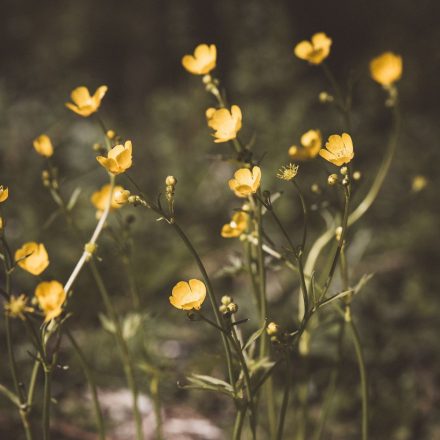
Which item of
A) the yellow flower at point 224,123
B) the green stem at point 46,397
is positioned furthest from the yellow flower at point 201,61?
the green stem at point 46,397

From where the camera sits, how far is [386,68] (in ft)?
5.70

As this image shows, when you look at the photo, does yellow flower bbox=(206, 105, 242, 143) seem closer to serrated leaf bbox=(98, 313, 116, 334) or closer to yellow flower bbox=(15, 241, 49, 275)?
yellow flower bbox=(15, 241, 49, 275)

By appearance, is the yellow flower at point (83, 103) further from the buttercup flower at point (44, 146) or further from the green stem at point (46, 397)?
the green stem at point (46, 397)

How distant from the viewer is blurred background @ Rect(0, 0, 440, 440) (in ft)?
7.86

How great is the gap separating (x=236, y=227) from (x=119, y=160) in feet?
1.22

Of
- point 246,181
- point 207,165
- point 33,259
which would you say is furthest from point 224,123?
point 207,165

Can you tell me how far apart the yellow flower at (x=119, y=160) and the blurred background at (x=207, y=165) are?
1.53ft

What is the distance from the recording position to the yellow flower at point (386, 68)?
172 centimetres

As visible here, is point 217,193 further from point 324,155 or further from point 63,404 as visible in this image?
point 324,155

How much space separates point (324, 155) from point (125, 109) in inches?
118

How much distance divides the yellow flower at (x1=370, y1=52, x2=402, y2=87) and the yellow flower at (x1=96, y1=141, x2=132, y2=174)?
2.88 feet

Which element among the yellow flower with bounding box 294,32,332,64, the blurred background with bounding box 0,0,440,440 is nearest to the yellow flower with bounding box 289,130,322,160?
the yellow flower with bounding box 294,32,332,64

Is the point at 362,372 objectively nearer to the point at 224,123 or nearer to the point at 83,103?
the point at 224,123

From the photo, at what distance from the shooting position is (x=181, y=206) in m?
3.30
